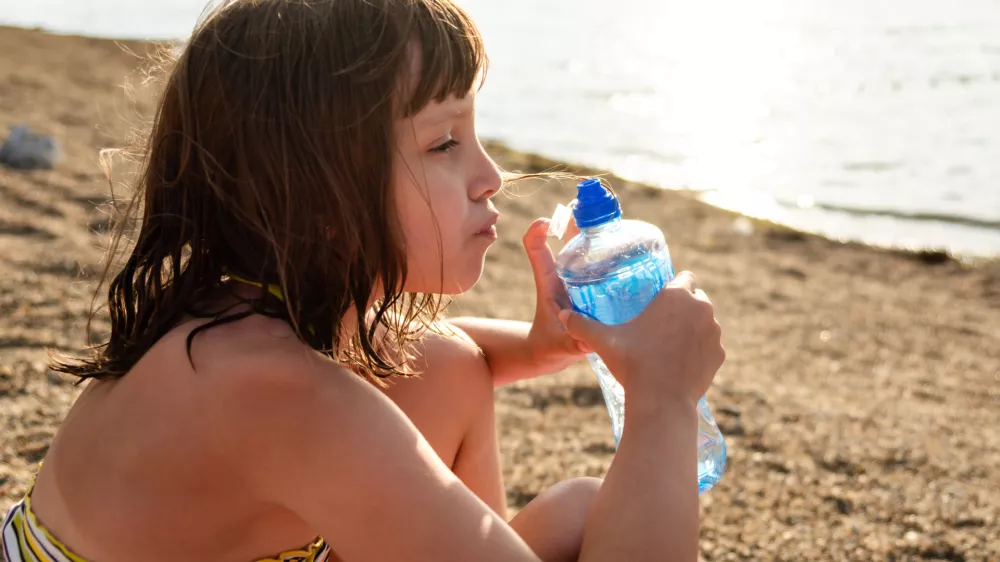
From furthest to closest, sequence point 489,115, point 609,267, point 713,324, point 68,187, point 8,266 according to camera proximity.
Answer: point 489,115
point 68,187
point 8,266
point 609,267
point 713,324

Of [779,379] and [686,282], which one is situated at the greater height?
[686,282]

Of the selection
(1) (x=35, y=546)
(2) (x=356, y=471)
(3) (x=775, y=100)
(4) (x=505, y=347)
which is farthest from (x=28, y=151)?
(3) (x=775, y=100)

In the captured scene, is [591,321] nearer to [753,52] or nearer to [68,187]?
Result: [68,187]

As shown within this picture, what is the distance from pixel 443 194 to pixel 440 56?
0.75 ft

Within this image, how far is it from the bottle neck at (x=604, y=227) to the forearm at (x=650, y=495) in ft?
1.40

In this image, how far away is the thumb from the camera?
6.09ft

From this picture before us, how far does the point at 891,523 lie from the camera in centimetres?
305

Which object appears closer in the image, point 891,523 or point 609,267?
point 609,267

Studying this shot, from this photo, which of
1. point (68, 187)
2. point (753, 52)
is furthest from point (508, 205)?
point (753, 52)

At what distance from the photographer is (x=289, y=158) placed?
167 cm

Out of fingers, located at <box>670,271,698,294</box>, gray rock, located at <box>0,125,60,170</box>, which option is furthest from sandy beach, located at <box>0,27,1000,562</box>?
fingers, located at <box>670,271,698,294</box>

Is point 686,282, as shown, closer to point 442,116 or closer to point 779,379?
point 442,116

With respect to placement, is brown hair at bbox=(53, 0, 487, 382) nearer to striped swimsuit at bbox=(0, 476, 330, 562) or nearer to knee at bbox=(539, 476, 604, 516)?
striped swimsuit at bbox=(0, 476, 330, 562)

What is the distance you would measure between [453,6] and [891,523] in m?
2.07
